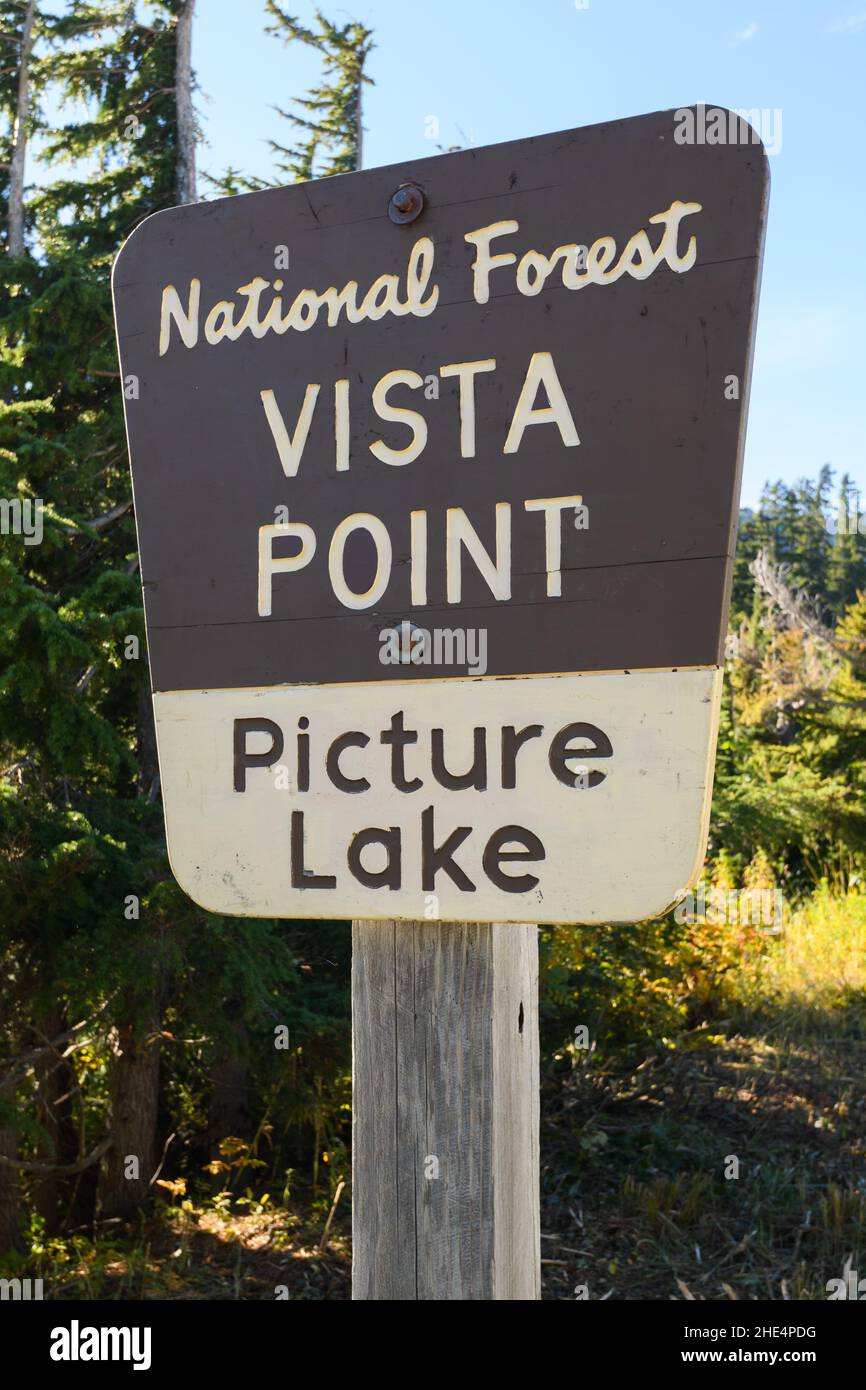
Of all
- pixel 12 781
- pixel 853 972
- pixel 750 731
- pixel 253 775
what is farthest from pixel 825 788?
pixel 253 775

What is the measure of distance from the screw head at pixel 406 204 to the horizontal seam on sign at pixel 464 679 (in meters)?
0.62

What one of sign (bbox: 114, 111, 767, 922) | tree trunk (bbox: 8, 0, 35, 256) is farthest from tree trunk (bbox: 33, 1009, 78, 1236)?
tree trunk (bbox: 8, 0, 35, 256)

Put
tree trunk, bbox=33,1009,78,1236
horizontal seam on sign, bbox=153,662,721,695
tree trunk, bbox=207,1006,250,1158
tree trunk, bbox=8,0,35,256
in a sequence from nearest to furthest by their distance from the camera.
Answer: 1. horizontal seam on sign, bbox=153,662,721,695
2. tree trunk, bbox=33,1009,78,1236
3. tree trunk, bbox=207,1006,250,1158
4. tree trunk, bbox=8,0,35,256

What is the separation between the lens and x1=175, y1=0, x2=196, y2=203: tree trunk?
7484 mm

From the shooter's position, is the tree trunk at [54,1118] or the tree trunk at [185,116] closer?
the tree trunk at [54,1118]

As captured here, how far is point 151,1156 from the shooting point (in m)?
5.97

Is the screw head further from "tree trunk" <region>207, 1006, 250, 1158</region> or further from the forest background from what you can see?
"tree trunk" <region>207, 1006, 250, 1158</region>

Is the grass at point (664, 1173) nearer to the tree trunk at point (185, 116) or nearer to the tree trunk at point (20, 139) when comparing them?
the tree trunk at point (185, 116)

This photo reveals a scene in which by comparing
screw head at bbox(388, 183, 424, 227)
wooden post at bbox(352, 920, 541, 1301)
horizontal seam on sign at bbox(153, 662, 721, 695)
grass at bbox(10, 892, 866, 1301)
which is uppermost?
screw head at bbox(388, 183, 424, 227)

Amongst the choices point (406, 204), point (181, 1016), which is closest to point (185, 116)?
point (181, 1016)

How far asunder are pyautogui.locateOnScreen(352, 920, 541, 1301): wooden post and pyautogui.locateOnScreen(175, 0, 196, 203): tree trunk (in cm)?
687

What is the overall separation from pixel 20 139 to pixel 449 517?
1161cm

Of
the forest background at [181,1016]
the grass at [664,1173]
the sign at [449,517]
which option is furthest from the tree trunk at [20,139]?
the sign at [449,517]

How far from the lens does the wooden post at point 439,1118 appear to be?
148cm
